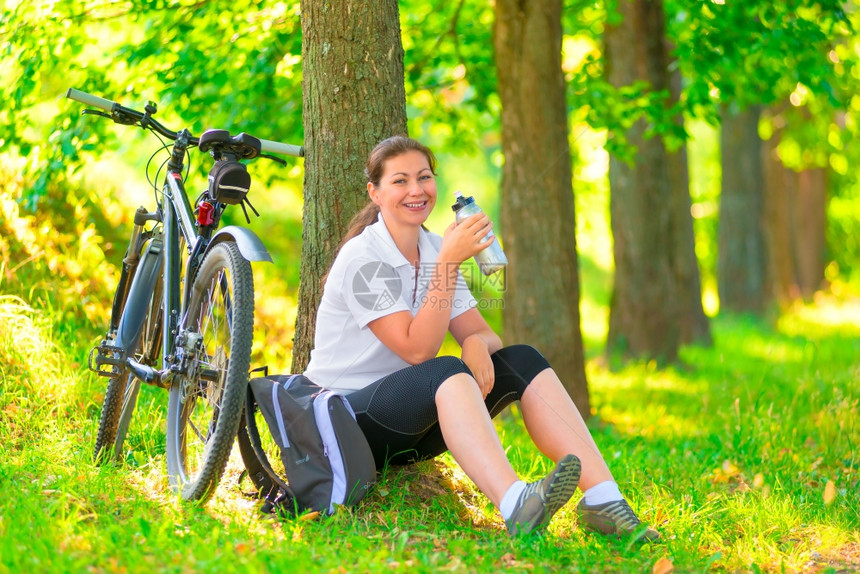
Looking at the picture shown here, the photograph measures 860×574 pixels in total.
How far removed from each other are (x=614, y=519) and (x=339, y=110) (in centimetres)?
199

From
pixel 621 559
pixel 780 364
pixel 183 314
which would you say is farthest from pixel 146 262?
pixel 780 364

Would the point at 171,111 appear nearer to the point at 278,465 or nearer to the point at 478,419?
the point at 278,465

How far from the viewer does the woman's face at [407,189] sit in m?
3.35

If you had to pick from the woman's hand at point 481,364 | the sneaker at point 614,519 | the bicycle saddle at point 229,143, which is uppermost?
the bicycle saddle at point 229,143

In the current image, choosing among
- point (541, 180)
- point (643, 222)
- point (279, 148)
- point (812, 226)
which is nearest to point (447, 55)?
point (541, 180)

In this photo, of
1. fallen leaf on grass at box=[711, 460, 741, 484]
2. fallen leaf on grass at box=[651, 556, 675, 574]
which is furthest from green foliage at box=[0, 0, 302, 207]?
fallen leaf on grass at box=[651, 556, 675, 574]

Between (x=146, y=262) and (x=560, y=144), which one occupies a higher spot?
(x=560, y=144)

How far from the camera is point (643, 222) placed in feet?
27.5

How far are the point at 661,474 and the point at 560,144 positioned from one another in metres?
2.36

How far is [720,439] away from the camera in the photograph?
5.11 metres

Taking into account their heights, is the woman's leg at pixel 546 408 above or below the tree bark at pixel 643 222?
below

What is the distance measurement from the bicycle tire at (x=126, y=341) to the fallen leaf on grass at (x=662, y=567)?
6.89 feet

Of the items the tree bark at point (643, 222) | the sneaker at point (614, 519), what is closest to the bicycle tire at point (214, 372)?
the sneaker at point (614, 519)

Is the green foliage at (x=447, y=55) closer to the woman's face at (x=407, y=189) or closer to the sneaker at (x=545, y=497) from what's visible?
the woman's face at (x=407, y=189)
